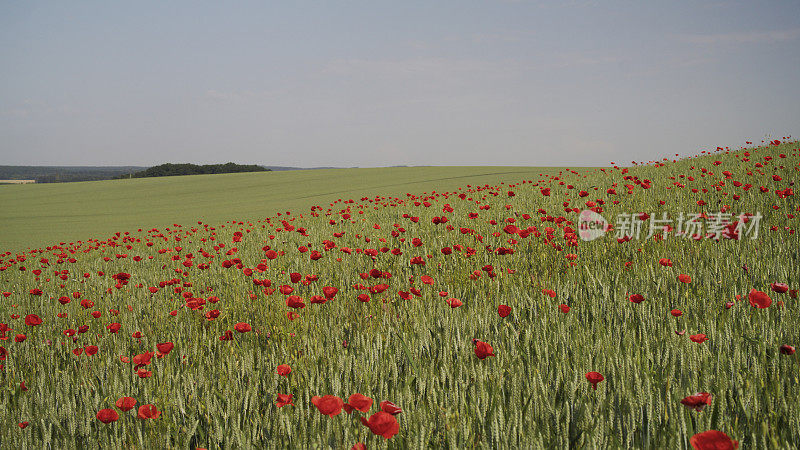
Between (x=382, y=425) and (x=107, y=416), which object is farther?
(x=107, y=416)

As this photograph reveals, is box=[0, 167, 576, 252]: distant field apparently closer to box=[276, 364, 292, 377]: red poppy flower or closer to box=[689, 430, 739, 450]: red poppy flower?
box=[276, 364, 292, 377]: red poppy flower

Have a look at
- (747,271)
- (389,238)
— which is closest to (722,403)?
(747,271)

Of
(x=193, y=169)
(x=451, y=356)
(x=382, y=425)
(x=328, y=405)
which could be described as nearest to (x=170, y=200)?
(x=451, y=356)

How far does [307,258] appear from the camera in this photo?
568 cm

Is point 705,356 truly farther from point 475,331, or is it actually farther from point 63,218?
point 63,218

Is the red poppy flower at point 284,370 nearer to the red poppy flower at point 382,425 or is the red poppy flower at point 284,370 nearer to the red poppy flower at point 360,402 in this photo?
the red poppy flower at point 360,402

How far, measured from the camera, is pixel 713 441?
91cm

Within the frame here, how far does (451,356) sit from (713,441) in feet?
4.66

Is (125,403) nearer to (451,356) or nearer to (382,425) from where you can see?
(382,425)

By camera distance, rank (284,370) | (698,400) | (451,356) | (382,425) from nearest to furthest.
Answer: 1. (382,425)
2. (698,400)
3. (284,370)
4. (451,356)

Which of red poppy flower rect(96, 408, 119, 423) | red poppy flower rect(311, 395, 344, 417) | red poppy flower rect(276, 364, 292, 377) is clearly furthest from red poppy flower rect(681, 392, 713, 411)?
red poppy flower rect(96, 408, 119, 423)

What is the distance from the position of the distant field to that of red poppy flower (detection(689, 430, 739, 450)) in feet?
53.9

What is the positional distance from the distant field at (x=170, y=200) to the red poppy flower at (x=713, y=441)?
16.4m

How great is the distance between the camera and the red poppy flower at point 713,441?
2.92ft
